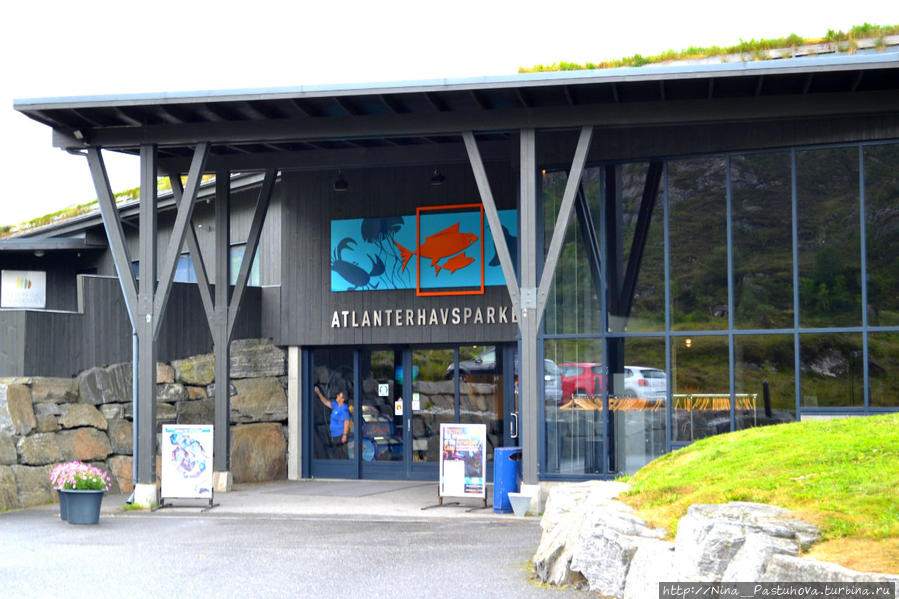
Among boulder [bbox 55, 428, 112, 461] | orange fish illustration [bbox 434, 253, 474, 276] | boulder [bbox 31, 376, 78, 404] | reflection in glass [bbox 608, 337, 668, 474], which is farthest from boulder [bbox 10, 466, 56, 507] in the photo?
reflection in glass [bbox 608, 337, 668, 474]

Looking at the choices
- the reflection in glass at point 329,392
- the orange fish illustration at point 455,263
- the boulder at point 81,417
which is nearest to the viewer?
the boulder at point 81,417

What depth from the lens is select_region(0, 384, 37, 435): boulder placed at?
56.7 feet

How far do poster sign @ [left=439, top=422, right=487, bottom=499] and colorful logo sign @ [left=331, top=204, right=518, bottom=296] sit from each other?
14.1ft

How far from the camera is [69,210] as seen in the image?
29.5 meters

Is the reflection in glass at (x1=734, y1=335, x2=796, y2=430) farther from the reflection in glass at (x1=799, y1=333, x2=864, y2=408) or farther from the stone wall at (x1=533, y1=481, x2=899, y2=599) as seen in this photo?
the stone wall at (x1=533, y1=481, x2=899, y2=599)

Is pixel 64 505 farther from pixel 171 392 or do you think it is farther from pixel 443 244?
pixel 443 244

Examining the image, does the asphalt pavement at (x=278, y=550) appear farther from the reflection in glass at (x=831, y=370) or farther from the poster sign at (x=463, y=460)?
the reflection in glass at (x=831, y=370)

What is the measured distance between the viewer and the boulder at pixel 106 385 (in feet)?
61.4

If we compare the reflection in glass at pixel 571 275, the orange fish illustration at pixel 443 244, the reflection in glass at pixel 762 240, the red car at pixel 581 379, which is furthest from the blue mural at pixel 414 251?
the reflection in glass at pixel 762 240

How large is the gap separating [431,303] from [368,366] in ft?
6.49

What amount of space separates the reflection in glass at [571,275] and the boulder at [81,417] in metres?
8.01

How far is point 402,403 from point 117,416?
5500 millimetres

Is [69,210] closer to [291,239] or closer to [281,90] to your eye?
[291,239]

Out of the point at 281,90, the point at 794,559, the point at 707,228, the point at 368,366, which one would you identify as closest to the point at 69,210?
the point at 368,366
